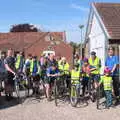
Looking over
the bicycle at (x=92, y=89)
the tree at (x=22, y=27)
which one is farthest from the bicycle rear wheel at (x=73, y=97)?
the tree at (x=22, y=27)

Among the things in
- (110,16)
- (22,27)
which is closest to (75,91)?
(110,16)

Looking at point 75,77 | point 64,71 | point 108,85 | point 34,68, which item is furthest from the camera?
point 34,68

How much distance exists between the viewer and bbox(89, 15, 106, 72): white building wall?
22277 mm

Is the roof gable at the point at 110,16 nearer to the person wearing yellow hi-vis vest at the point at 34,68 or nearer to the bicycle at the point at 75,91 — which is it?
the person wearing yellow hi-vis vest at the point at 34,68

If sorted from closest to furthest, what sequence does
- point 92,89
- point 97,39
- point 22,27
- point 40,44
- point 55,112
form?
point 55,112 → point 92,89 → point 97,39 → point 40,44 → point 22,27

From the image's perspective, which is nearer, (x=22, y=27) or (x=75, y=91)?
(x=75, y=91)

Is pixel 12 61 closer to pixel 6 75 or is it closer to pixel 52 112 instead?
pixel 6 75

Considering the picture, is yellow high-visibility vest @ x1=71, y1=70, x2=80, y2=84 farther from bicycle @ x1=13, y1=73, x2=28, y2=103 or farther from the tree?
the tree

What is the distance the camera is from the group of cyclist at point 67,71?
12.1 metres

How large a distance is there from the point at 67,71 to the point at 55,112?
12.4 ft

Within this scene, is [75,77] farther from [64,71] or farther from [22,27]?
[22,27]

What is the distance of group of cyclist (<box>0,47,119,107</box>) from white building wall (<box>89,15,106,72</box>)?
7424 mm

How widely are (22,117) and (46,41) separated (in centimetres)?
5166

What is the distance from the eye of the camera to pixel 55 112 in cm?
1090
